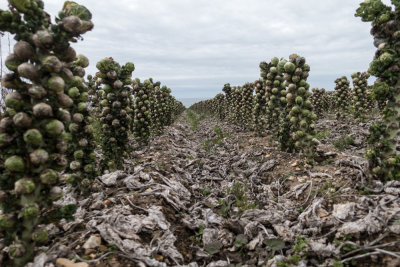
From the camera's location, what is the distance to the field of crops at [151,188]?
2941 millimetres

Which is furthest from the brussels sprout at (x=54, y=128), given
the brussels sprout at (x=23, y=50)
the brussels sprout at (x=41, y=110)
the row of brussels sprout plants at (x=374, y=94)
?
the row of brussels sprout plants at (x=374, y=94)

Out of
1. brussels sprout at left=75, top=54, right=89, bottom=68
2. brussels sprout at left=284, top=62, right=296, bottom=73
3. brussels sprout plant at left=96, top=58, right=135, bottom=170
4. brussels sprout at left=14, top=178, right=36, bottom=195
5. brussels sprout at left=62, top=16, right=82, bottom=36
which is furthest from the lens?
brussels sprout at left=284, top=62, right=296, bottom=73

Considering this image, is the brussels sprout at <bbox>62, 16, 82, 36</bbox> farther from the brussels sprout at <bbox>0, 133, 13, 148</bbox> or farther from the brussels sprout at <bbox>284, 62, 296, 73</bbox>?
the brussels sprout at <bbox>284, 62, 296, 73</bbox>

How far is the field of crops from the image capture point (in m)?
2.94

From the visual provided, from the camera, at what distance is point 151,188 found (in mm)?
5793

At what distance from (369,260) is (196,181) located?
5305mm

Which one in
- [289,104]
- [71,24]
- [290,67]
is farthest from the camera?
[289,104]

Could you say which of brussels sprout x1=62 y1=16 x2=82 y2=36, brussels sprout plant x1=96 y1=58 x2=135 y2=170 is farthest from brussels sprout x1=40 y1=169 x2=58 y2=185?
brussels sprout plant x1=96 y1=58 x2=135 y2=170

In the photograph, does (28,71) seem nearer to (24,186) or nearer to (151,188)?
(24,186)

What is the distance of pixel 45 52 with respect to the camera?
3014 mm

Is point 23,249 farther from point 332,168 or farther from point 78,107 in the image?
point 332,168

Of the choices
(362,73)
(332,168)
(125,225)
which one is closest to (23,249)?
(125,225)

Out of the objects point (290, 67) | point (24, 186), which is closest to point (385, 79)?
point (290, 67)

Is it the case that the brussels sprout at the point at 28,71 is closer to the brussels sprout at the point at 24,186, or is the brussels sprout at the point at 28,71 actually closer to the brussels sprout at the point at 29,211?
the brussels sprout at the point at 24,186
